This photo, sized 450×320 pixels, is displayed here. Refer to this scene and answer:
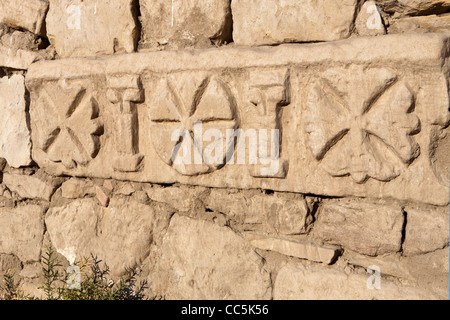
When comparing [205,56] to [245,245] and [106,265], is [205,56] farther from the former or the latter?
[106,265]

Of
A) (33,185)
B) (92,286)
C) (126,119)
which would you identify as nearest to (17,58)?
(33,185)

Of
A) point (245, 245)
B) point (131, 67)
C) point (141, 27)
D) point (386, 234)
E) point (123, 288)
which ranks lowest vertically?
point (123, 288)

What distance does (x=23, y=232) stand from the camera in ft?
8.19

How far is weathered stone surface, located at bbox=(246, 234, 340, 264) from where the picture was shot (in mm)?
1772

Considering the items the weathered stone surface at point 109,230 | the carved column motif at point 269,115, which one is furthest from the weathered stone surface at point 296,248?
the weathered stone surface at point 109,230

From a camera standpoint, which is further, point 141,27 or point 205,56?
point 141,27

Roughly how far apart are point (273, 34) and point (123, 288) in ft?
4.20

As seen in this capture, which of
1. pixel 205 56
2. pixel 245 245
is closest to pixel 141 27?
pixel 205 56

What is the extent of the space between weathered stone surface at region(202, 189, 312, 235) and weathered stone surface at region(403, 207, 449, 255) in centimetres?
36

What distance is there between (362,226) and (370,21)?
29.2 inches

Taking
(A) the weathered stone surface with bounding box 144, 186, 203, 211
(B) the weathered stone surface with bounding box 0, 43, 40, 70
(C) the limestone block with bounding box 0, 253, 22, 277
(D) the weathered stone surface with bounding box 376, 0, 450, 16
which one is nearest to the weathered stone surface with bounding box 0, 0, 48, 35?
(B) the weathered stone surface with bounding box 0, 43, 40, 70

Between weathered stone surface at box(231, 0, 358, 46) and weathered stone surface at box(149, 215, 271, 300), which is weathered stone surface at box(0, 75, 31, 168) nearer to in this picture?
weathered stone surface at box(149, 215, 271, 300)

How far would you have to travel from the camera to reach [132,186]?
7.17 feet

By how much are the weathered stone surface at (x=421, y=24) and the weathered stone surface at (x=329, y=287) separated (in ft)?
2.93
